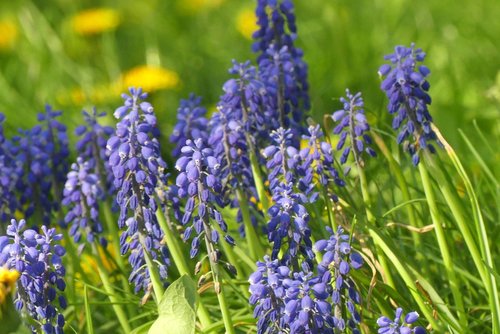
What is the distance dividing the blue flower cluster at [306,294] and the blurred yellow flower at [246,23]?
20.9 ft

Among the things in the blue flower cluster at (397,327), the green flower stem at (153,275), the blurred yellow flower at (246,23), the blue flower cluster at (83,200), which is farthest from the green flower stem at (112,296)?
the blurred yellow flower at (246,23)

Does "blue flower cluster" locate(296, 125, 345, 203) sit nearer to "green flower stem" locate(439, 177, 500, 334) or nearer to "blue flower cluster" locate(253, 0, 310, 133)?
"green flower stem" locate(439, 177, 500, 334)

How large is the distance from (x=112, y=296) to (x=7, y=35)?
7.30 metres

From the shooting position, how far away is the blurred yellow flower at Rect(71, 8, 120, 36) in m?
11.2

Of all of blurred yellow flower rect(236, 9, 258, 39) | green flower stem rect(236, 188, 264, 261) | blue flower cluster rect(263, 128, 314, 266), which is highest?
blurred yellow flower rect(236, 9, 258, 39)

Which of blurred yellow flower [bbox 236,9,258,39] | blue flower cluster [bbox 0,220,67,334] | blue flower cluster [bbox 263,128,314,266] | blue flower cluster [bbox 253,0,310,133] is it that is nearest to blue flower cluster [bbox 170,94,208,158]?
blue flower cluster [bbox 253,0,310,133]

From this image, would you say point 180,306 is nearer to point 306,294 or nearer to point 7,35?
point 306,294

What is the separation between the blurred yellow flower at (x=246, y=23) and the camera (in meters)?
10.5

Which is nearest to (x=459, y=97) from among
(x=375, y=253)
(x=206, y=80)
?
(x=206, y=80)

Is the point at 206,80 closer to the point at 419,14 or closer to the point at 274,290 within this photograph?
the point at 419,14

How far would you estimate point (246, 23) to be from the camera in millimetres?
10672

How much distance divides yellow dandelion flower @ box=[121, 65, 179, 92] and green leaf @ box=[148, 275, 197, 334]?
5.27 m

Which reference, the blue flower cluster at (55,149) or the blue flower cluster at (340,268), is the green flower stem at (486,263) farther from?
the blue flower cluster at (55,149)

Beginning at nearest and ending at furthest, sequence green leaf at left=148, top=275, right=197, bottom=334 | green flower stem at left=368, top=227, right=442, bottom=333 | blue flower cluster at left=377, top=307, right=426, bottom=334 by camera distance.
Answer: blue flower cluster at left=377, top=307, right=426, bottom=334
green leaf at left=148, top=275, right=197, bottom=334
green flower stem at left=368, top=227, right=442, bottom=333
